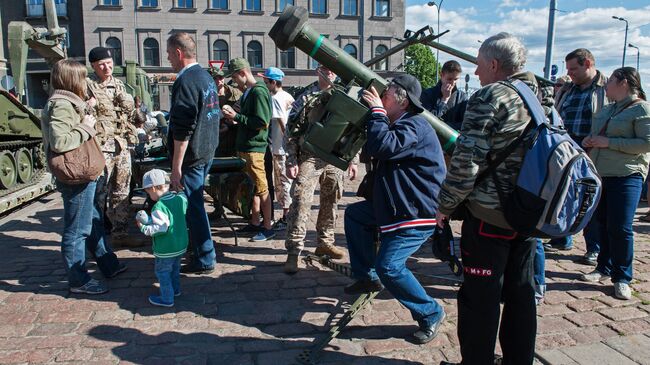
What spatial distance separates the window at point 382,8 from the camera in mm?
41531

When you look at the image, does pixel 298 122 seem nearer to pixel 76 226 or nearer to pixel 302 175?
pixel 302 175

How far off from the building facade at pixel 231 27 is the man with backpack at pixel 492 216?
35359mm

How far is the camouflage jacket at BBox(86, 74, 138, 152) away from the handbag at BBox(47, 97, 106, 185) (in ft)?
3.74

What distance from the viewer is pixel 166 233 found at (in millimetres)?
3816

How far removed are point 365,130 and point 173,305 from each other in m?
2.02

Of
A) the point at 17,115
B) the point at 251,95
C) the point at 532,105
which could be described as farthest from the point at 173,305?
the point at 17,115

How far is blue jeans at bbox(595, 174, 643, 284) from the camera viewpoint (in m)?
4.19

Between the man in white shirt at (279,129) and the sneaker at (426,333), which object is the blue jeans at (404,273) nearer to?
the sneaker at (426,333)

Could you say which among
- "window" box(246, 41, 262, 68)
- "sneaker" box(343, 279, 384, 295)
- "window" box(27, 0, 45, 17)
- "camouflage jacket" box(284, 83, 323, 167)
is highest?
"window" box(27, 0, 45, 17)

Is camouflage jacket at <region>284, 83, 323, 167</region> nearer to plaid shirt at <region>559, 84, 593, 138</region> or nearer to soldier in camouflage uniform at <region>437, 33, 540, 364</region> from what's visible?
soldier in camouflage uniform at <region>437, 33, 540, 364</region>

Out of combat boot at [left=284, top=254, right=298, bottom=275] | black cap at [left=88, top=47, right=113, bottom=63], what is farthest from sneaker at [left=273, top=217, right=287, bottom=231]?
black cap at [left=88, top=47, right=113, bottom=63]

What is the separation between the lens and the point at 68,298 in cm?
401

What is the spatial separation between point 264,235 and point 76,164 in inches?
94.8

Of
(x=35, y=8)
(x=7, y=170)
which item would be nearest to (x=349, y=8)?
(x=35, y=8)
